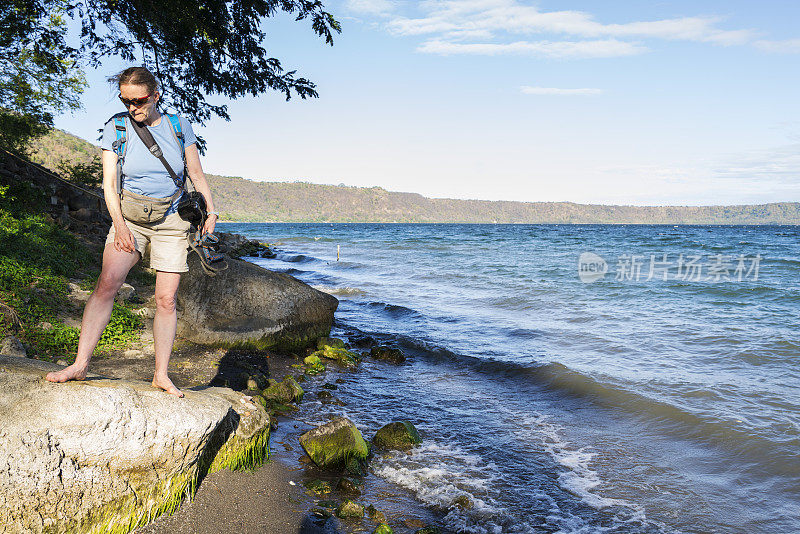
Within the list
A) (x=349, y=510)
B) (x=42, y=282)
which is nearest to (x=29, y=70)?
(x=42, y=282)

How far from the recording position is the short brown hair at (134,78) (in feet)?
10.3

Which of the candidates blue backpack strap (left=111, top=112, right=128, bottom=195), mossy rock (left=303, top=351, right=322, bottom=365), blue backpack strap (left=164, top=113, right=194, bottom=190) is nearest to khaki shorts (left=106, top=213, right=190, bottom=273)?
blue backpack strap (left=111, top=112, right=128, bottom=195)

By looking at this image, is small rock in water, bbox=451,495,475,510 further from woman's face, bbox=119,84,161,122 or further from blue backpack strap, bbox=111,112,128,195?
woman's face, bbox=119,84,161,122

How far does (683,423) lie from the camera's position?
20.9 ft

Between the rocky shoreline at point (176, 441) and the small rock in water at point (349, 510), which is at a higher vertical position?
the rocky shoreline at point (176, 441)

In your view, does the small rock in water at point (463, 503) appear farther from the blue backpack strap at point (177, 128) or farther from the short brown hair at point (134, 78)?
the short brown hair at point (134, 78)

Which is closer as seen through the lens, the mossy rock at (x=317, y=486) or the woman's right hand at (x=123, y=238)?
the woman's right hand at (x=123, y=238)

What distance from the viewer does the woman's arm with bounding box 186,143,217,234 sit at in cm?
356

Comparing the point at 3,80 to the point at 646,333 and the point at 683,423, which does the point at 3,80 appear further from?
the point at 646,333

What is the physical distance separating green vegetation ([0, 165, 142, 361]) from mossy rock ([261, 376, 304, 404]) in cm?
198

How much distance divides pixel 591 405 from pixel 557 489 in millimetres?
2714

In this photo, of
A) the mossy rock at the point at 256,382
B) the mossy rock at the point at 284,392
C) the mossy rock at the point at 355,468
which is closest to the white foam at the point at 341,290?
the mossy rock at the point at 256,382

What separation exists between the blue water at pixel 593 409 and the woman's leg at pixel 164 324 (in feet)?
7.36

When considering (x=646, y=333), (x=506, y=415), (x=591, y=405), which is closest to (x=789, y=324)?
(x=646, y=333)
